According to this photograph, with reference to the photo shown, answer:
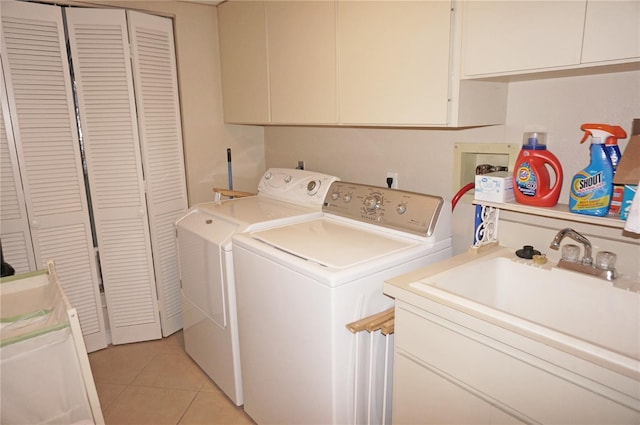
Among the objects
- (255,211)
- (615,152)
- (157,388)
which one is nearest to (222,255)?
(255,211)

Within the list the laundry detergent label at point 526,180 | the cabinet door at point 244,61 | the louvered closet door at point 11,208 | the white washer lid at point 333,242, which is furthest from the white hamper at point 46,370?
the laundry detergent label at point 526,180

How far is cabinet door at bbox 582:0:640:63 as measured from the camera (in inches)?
42.2

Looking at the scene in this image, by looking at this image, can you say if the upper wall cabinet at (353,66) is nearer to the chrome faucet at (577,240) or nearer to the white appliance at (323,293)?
the white appliance at (323,293)

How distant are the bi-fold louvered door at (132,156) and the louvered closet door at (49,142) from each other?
0.07m

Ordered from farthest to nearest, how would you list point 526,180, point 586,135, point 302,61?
point 302,61, point 526,180, point 586,135

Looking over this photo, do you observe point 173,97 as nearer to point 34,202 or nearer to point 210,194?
point 210,194

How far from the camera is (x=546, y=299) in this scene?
148cm

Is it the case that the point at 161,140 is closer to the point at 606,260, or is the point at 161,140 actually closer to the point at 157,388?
the point at 157,388

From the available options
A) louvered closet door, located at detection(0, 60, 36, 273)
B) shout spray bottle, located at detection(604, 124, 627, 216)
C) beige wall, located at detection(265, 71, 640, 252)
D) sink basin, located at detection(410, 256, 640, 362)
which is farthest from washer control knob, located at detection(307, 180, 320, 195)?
louvered closet door, located at detection(0, 60, 36, 273)

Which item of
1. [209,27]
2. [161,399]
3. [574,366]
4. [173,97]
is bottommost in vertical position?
[161,399]

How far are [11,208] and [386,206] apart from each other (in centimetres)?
206

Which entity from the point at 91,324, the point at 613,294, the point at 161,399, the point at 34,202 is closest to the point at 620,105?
the point at 613,294

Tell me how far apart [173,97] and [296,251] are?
1589 millimetres

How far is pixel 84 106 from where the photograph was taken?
2344mm
